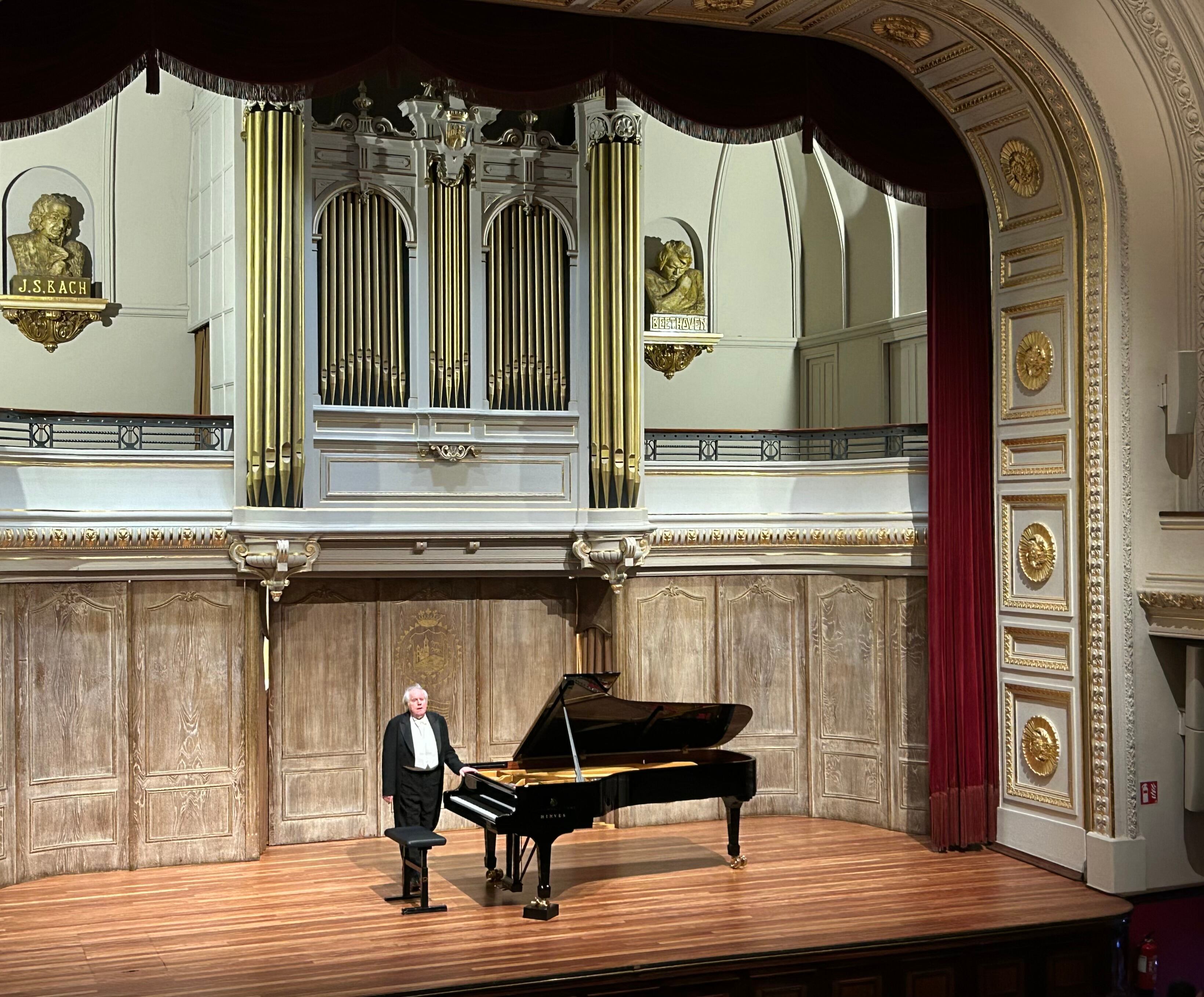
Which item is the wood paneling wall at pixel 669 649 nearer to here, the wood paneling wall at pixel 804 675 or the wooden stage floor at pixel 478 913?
the wood paneling wall at pixel 804 675

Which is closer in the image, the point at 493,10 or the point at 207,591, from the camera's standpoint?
the point at 493,10

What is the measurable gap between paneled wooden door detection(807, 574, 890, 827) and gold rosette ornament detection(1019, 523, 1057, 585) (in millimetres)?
1321

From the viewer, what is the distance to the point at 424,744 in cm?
834

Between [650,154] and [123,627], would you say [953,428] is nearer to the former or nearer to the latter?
[650,154]

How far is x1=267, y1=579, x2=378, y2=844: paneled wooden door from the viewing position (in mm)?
9641

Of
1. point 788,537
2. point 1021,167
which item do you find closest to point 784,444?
point 788,537

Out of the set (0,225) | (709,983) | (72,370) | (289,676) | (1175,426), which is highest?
(0,225)

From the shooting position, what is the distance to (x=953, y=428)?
9.53 metres

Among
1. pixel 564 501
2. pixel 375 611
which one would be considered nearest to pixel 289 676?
pixel 375 611

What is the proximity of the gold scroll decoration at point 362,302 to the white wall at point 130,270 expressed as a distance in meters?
1.96

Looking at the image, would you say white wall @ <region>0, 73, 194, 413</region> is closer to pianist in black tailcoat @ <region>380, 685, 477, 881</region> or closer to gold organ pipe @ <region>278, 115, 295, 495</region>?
gold organ pipe @ <region>278, 115, 295, 495</region>

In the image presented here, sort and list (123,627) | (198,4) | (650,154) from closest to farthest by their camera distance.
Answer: (198,4) < (123,627) < (650,154)

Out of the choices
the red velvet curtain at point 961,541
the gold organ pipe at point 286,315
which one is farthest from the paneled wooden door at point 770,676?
the gold organ pipe at point 286,315

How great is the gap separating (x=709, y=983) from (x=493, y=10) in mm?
5629
